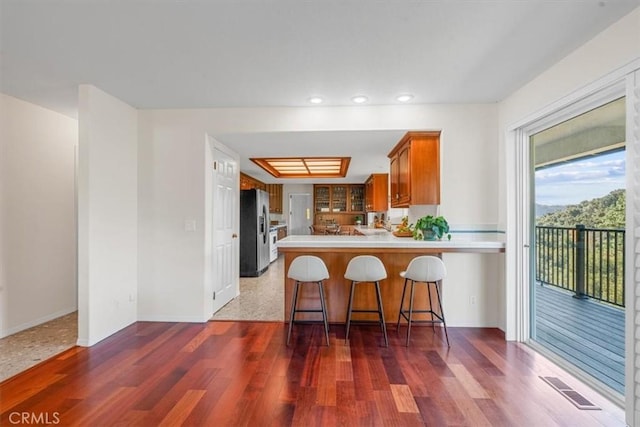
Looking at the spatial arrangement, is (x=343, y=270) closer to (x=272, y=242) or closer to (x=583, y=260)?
(x=583, y=260)

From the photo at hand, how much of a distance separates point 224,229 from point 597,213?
3828 mm

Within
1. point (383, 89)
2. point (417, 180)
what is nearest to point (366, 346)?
point (417, 180)

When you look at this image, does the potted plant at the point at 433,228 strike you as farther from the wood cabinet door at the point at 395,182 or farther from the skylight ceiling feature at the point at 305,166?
the skylight ceiling feature at the point at 305,166

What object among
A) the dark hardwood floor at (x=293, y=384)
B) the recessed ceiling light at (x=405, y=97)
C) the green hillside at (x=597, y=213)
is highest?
the recessed ceiling light at (x=405, y=97)

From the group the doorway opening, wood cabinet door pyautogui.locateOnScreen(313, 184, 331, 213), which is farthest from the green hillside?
wood cabinet door pyautogui.locateOnScreen(313, 184, 331, 213)

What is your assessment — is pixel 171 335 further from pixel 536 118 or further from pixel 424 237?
pixel 536 118

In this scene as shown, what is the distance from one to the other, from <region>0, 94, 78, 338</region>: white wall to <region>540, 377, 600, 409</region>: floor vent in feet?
16.1

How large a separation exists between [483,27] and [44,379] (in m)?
3.92

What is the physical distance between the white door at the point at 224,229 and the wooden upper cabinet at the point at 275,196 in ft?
13.8

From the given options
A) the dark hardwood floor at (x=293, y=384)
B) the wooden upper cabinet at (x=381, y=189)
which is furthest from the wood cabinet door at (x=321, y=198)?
the dark hardwood floor at (x=293, y=384)

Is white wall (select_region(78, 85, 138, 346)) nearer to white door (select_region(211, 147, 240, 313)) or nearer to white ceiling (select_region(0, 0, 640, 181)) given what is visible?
white ceiling (select_region(0, 0, 640, 181))

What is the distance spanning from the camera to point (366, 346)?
2.96 m

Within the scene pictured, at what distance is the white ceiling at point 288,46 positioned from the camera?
1.87 meters

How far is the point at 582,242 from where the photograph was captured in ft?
7.86
